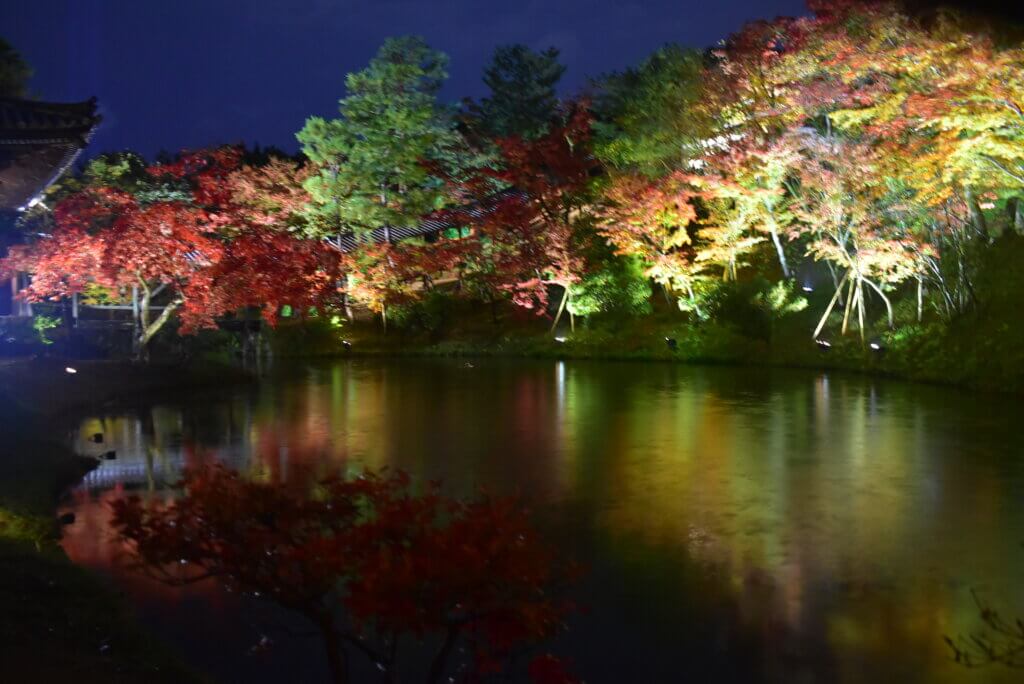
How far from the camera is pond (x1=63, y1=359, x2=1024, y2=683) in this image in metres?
5.15

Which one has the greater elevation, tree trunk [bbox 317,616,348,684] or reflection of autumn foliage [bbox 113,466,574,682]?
reflection of autumn foliage [bbox 113,466,574,682]

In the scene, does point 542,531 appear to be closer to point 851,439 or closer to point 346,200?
point 851,439

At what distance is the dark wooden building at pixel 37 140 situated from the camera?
961 centimetres

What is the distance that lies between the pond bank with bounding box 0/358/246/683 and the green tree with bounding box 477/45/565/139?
28.0 meters

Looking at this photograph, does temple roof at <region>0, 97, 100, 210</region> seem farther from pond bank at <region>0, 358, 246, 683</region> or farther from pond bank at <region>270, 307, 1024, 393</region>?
pond bank at <region>270, 307, 1024, 393</region>

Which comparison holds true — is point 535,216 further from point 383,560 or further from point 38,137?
point 383,560

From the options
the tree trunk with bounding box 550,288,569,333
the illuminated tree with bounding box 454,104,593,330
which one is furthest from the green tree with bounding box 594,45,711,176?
the tree trunk with bounding box 550,288,569,333

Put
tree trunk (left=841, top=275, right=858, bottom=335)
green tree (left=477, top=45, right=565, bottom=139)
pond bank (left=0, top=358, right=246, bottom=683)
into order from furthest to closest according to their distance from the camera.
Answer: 1. green tree (left=477, top=45, right=565, bottom=139)
2. tree trunk (left=841, top=275, right=858, bottom=335)
3. pond bank (left=0, top=358, right=246, bottom=683)

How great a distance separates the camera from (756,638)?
5.20 meters

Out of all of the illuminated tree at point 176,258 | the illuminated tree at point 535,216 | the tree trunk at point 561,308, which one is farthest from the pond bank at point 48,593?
the tree trunk at point 561,308

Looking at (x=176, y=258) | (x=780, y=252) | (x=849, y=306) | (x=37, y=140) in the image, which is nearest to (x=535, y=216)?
(x=780, y=252)

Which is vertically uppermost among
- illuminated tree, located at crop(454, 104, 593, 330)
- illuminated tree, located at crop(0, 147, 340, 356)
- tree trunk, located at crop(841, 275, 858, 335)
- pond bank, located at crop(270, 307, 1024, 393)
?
illuminated tree, located at crop(454, 104, 593, 330)

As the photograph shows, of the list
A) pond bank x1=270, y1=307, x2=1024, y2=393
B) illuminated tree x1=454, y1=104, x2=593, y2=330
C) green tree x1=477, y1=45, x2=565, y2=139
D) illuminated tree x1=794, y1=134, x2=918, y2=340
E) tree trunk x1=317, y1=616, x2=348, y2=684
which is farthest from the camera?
green tree x1=477, y1=45, x2=565, y2=139

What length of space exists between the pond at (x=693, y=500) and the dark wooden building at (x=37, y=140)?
3.39m
